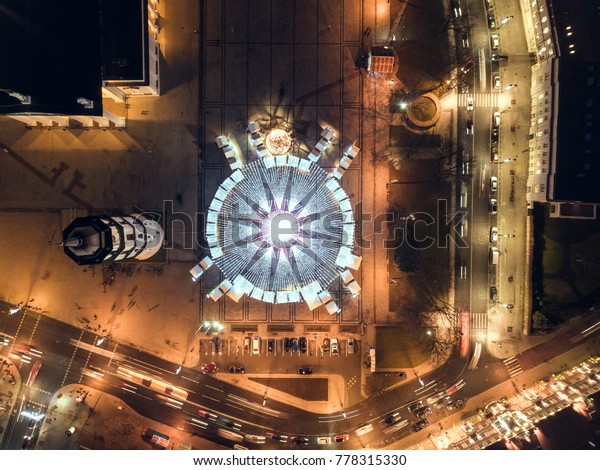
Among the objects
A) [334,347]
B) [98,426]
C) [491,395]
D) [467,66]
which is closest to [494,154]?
[467,66]

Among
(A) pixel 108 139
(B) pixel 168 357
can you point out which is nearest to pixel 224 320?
(B) pixel 168 357

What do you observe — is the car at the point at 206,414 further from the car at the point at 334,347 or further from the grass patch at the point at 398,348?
the grass patch at the point at 398,348

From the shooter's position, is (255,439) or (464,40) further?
(464,40)

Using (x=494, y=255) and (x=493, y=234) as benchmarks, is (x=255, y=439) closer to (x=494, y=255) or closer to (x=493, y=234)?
(x=494, y=255)

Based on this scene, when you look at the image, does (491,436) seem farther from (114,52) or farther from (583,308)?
(114,52)

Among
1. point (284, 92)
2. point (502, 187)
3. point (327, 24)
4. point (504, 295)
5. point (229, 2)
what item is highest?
point (229, 2)

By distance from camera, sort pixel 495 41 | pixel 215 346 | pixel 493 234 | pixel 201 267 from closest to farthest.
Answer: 1. pixel 201 267
2. pixel 495 41
3. pixel 493 234
4. pixel 215 346
